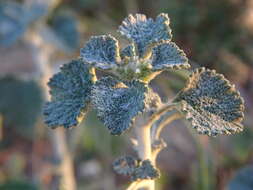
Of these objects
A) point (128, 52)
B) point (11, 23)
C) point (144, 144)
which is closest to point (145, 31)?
point (128, 52)

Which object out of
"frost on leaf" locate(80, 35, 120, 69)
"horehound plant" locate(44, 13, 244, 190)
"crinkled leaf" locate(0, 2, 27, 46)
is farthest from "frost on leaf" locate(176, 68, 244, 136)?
"crinkled leaf" locate(0, 2, 27, 46)

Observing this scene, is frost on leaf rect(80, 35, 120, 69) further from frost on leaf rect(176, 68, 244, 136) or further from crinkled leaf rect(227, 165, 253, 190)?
crinkled leaf rect(227, 165, 253, 190)

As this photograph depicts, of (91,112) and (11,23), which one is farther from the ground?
(11,23)

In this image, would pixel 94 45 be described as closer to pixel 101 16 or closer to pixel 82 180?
pixel 82 180

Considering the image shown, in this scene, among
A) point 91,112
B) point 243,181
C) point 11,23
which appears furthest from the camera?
point 91,112

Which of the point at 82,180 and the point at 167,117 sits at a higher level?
the point at 82,180

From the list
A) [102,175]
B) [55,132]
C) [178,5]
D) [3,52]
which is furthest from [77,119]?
[3,52]

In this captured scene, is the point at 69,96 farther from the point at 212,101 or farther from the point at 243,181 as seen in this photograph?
the point at 243,181
